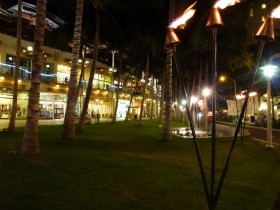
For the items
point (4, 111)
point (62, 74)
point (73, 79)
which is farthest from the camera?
point (62, 74)

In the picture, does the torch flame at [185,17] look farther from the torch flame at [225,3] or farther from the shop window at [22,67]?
the shop window at [22,67]

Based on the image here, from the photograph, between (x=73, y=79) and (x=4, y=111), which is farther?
(x=4, y=111)

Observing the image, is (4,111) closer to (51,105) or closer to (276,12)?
(51,105)

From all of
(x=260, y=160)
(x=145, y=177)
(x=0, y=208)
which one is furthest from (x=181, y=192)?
(x=260, y=160)

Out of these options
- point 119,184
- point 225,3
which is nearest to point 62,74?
point 119,184

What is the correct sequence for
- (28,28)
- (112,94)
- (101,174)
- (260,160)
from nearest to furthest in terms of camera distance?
(101,174) → (260,160) → (28,28) → (112,94)

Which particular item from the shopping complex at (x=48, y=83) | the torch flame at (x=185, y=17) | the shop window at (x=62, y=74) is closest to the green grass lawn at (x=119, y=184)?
the torch flame at (x=185, y=17)

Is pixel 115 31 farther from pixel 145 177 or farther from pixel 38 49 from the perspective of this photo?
pixel 145 177

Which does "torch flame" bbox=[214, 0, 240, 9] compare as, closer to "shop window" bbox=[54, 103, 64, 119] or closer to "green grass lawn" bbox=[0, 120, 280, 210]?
"green grass lawn" bbox=[0, 120, 280, 210]

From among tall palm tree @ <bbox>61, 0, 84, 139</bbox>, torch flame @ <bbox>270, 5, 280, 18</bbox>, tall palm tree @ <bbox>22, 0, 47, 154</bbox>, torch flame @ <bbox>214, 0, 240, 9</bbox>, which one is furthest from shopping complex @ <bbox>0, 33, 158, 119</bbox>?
torch flame @ <bbox>270, 5, 280, 18</bbox>

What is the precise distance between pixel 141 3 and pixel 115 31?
155 inches

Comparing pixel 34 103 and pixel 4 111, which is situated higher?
pixel 4 111

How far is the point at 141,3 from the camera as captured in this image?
25859mm

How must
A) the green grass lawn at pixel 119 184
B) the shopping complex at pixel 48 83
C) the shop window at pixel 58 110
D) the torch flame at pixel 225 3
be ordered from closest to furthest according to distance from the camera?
the torch flame at pixel 225 3 < the green grass lawn at pixel 119 184 < the shopping complex at pixel 48 83 < the shop window at pixel 58 110
